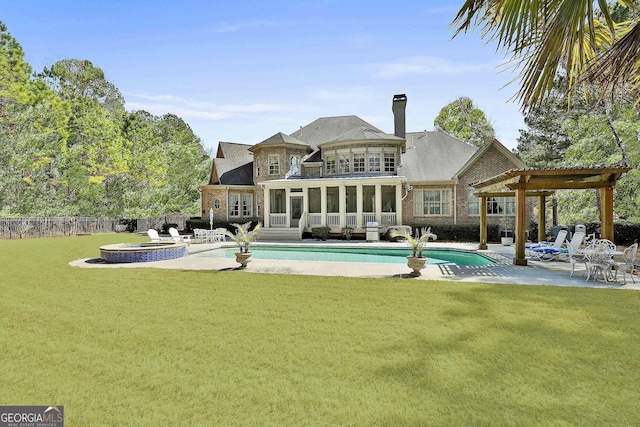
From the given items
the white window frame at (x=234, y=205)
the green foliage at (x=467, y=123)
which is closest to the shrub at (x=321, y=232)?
the white window frame at (x=234, y=205)

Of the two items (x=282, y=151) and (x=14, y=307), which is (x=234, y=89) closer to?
(x=282, y=151)

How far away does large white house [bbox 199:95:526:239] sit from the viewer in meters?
23.3

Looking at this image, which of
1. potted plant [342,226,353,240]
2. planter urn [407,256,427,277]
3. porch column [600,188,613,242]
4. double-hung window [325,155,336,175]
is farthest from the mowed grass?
double-hung window [325,155,336,175]

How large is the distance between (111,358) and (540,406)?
5.15 meters

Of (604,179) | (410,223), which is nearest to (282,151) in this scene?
(410,223)

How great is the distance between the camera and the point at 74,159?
34500 mm

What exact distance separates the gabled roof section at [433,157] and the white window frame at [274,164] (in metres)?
9.67

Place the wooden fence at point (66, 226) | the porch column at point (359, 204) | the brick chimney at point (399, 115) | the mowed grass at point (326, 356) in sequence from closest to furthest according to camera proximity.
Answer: the mowed grass at point (326, 356), the porch column at point (359, 204), the wooden fence at point (66, 226), the brick chimney at point (399, 115)

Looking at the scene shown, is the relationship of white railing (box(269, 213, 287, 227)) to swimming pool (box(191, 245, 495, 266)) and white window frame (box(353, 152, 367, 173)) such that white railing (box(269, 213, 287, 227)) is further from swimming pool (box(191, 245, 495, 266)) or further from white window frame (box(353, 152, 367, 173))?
white window frame (box(353, 152, 367, 173))

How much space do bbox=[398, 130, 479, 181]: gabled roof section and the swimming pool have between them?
27.9 ft

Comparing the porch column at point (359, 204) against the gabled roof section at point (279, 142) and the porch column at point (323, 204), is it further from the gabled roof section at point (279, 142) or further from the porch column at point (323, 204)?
the gabled roof section at point (279, 142)

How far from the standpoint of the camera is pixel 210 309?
22.3 ft

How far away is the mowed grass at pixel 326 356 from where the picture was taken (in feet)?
10.9

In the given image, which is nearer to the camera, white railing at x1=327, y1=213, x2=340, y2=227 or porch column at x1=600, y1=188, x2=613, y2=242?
porch column at x1=600, y1=188, x2=613, y2=242
